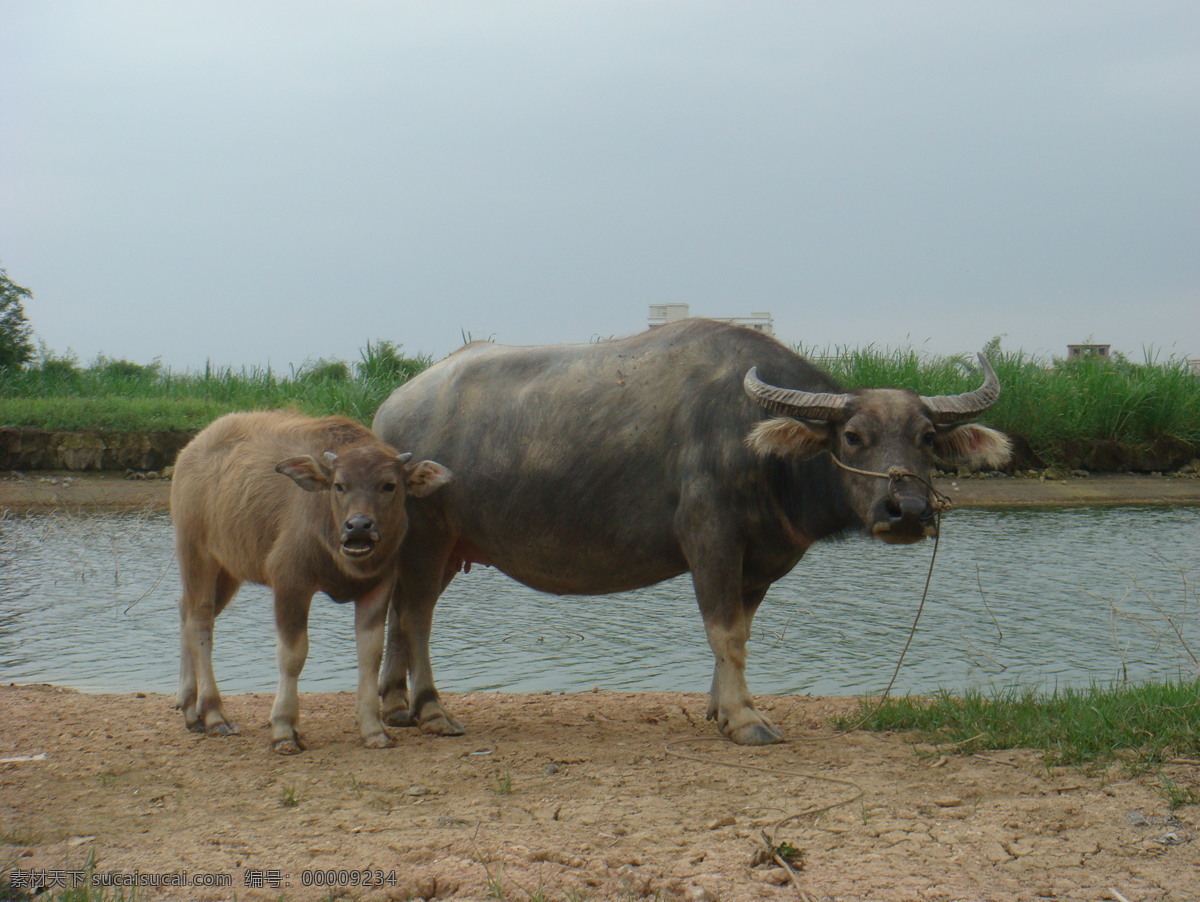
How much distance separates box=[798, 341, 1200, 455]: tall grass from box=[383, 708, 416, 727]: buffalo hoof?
45.5 feet

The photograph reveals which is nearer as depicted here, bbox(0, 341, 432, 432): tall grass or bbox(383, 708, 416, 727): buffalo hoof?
bbox(383, 708, 416, 727): buffalo hoof

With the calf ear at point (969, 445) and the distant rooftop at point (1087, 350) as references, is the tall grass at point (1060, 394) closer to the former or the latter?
the distant rooftop at point (1087, 350)

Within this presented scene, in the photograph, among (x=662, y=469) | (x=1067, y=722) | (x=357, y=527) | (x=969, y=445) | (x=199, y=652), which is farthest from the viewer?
(x=199, y=652)

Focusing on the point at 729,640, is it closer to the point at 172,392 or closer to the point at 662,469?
the point at 662,469

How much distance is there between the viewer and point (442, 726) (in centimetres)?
599

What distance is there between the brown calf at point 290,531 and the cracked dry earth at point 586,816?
1.06 feet

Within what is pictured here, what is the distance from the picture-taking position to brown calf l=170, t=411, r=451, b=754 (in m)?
5.45

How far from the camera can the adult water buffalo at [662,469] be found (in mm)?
5453

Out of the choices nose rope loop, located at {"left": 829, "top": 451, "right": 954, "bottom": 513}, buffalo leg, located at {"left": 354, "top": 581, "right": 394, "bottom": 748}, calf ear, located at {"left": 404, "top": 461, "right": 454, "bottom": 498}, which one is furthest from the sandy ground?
calf ear, located at {"left": 404, "top": 461, "right": 454, "bottom": 498}

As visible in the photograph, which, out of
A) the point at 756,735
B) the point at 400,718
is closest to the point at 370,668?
the point at 400,718

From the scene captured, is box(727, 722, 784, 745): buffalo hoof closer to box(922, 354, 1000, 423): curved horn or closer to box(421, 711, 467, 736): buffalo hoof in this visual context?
box(421, 711, 467, 736): buffalo hoof

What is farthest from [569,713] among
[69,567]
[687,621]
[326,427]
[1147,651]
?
[69,567]

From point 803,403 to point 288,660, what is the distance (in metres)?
2.81

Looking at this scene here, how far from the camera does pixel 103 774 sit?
5.14 metres
